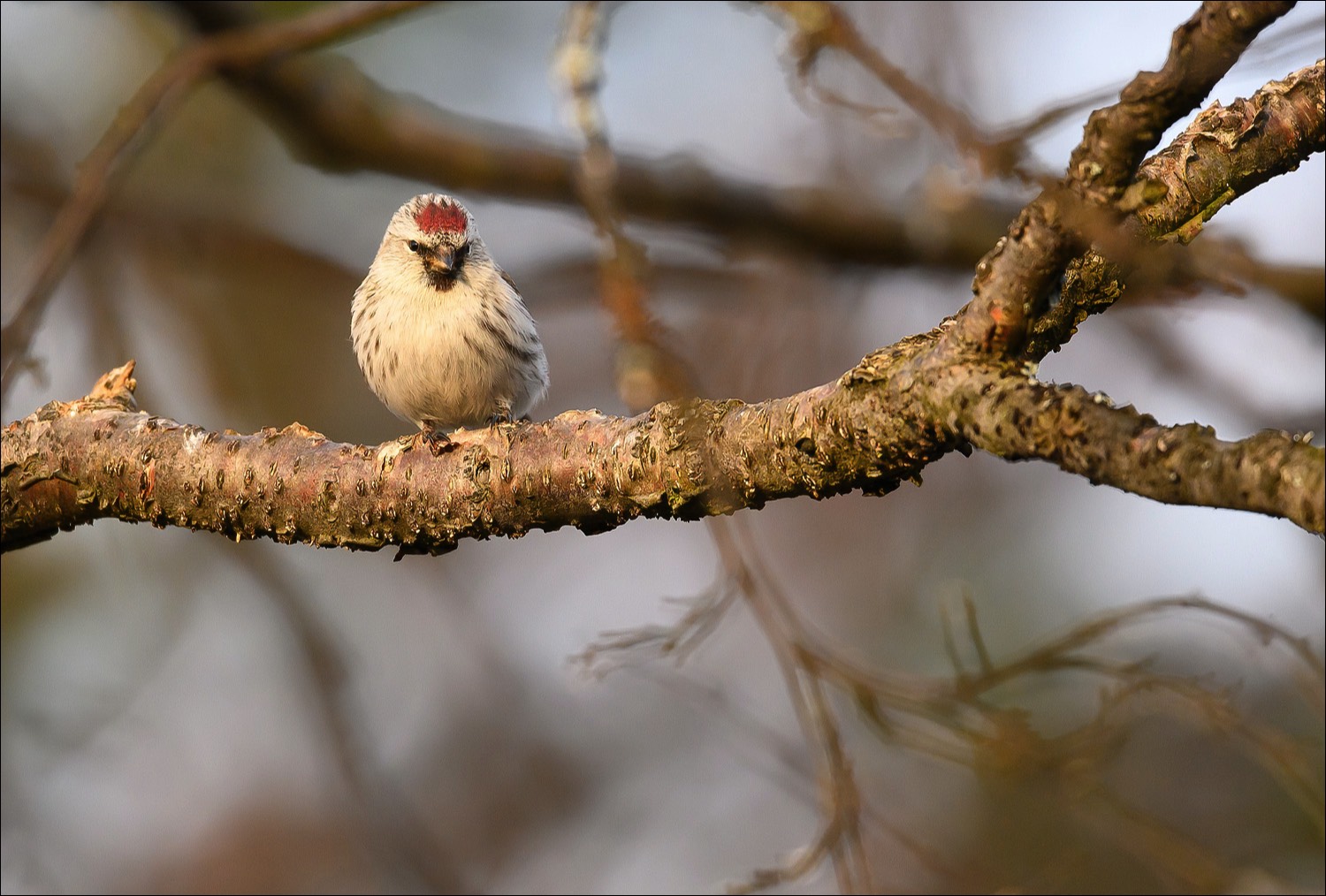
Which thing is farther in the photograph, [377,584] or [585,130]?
[377,584]

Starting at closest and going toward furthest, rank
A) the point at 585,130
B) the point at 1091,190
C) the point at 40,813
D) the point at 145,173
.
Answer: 1. the point at 1091,190
2. the point at 585,130
3. the point at 40,813
4. the point at 145,173

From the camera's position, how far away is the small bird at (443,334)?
331 centimetres

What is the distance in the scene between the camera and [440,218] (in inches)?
144

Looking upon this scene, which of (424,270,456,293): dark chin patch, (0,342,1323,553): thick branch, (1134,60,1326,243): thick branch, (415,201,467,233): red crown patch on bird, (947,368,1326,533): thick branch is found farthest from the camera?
(415,201,467,233): red crown patch on bird

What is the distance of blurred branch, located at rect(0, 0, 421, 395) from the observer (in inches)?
105

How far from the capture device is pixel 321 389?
6062mm

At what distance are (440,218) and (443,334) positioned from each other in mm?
544

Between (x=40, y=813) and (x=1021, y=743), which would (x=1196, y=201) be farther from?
(x=40, y=813)

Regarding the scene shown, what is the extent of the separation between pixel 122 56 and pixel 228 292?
1.32 meters

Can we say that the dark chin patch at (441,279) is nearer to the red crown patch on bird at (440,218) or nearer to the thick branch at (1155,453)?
the red crown patch on bird at (440,218)

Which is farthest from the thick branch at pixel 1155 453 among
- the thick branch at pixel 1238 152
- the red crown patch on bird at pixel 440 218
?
the red crown patch on bird at pixel 440 218

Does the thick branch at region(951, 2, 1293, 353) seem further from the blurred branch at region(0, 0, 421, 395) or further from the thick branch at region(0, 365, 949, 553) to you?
the blurred branch at region(0, 0, 421, 395)

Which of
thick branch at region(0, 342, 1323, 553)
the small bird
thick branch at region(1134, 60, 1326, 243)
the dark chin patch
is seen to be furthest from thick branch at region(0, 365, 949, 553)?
the dark chin patch

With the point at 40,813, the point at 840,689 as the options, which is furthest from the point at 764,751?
the point at 40,813
